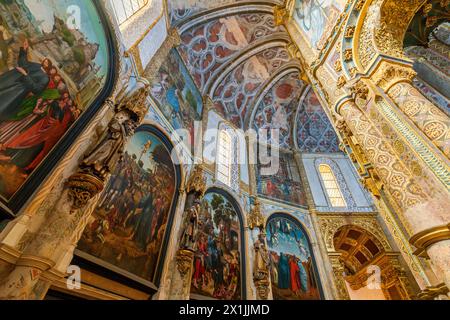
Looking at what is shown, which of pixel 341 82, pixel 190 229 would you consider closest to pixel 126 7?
pixel 341 82

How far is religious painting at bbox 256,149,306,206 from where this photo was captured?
11406mm

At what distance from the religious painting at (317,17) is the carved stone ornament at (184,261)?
711 centimetres

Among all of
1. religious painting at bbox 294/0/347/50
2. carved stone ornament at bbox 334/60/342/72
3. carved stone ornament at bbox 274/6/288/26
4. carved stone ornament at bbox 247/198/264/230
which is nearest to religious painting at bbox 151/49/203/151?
carved stone ornament at bbox 247/198/264/230

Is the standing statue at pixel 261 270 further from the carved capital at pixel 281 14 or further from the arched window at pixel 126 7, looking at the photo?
the carved capital at pixel 281 14

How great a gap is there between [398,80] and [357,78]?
0.70 metres

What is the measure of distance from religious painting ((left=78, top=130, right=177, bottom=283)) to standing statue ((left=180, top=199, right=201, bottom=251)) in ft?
1.86

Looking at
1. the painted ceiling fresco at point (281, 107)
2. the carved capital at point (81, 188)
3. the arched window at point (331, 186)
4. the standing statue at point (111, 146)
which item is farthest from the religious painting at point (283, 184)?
the carved capital at point (81, 188)

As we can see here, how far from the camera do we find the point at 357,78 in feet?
13.4

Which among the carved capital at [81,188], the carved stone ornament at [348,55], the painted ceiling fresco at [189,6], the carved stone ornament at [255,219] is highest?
the painted ceiling fresco at [189,6]

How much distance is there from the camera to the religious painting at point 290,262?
27.7ft

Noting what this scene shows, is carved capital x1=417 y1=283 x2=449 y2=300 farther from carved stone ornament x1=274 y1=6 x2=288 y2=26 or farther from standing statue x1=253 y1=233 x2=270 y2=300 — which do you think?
carved stone ornament x1=274 y1=6 x2=288 y2=26
